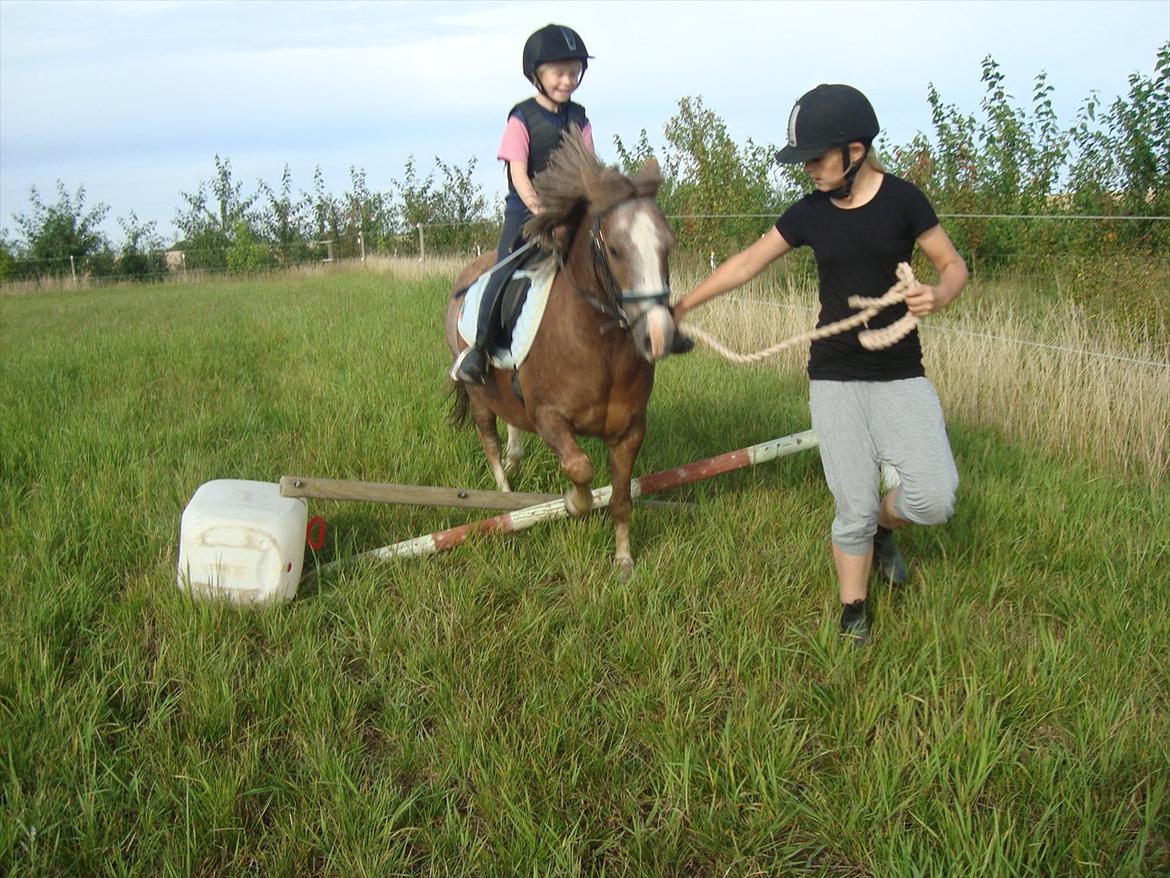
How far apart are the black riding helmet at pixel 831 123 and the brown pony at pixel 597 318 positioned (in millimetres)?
604

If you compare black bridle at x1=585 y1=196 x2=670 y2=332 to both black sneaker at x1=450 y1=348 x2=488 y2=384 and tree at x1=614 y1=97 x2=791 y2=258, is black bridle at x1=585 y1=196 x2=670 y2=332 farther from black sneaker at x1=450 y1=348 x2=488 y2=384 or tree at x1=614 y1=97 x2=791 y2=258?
tree at x1=614 y1=97 x2=791 y2=258

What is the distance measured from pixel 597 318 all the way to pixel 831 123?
4.09 feet

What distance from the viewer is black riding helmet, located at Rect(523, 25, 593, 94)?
4.60 meters

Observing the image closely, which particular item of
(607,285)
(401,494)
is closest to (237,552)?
(401,494)

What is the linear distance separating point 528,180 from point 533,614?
8.10 feet

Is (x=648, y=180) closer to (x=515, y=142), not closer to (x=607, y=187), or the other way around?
(x=607, y=187)

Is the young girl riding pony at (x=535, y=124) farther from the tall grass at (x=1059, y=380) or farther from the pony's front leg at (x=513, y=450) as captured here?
the tall grass at (x=1059, y=380)

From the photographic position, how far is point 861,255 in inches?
132

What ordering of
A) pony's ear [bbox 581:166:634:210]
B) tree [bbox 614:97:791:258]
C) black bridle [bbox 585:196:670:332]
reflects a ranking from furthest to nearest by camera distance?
tree [bbox 614:97:791:258] → pony's ear [bbox 581:166:634:210] → black bridle [bbox 585:196:670:332]

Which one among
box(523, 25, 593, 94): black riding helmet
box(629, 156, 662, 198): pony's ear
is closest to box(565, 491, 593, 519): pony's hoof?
box(629, 156, 662, 198): pony's ear

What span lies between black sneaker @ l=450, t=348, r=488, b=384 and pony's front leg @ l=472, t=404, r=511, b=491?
83 centimetres

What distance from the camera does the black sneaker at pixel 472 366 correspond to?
4.54 meters

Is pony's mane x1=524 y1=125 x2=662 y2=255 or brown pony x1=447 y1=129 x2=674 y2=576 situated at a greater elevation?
pony's mane x1=524 y1=125 x2=662 y2=255

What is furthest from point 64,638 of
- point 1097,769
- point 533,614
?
point 1097,769
